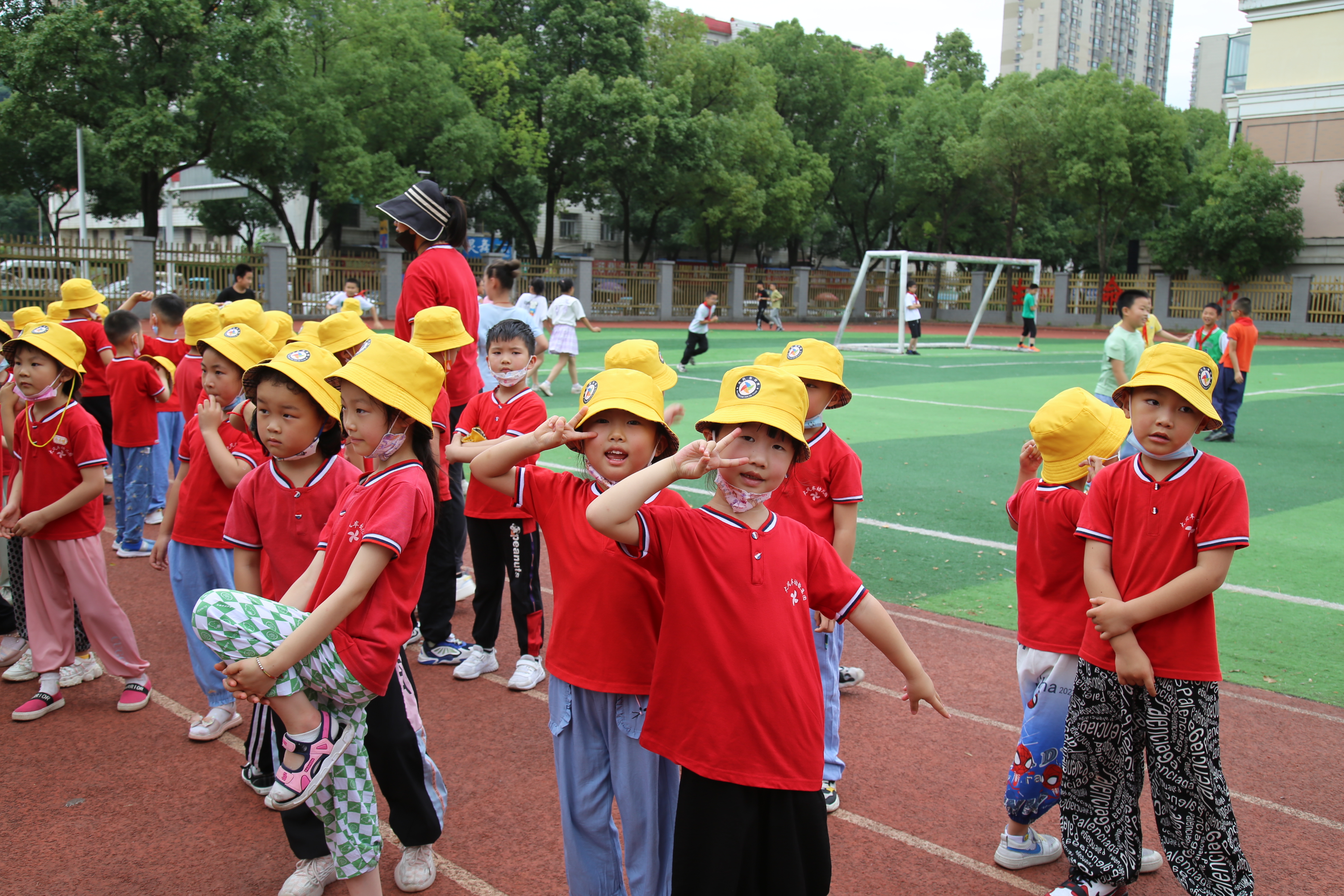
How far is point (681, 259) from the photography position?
60750mm

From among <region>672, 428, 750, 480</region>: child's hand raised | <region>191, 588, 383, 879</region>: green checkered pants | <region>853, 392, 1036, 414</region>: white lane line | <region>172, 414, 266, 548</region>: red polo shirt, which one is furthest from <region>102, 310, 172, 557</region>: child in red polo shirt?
<region>853, 392, 1036, 414</region>: white lane line

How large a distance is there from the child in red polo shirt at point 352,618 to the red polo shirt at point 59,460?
1.91m

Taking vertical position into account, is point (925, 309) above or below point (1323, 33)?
below

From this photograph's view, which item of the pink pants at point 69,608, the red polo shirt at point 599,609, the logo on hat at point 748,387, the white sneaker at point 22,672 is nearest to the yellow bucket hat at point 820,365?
the red polo shirt at point 599,609

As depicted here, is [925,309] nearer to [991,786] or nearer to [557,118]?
[557,118]

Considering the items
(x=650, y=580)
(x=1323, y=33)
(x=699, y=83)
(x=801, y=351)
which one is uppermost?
(x=1323, y=33)

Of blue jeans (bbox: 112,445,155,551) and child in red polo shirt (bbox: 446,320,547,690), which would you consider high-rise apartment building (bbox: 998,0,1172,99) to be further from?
child in red polo shirt (bbox: 446,320,547,690)

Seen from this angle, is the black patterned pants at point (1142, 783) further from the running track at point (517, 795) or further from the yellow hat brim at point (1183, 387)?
the yellow hat brim at point (1183, 387)

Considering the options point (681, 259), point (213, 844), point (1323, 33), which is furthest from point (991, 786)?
point (681, 259)

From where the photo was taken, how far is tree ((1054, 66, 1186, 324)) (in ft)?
131

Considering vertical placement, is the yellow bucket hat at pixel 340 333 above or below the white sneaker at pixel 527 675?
above

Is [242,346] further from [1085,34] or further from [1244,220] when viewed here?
[1085,34]

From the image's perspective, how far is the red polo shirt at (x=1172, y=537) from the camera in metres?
3.04

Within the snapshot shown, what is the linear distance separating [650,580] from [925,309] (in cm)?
4583
